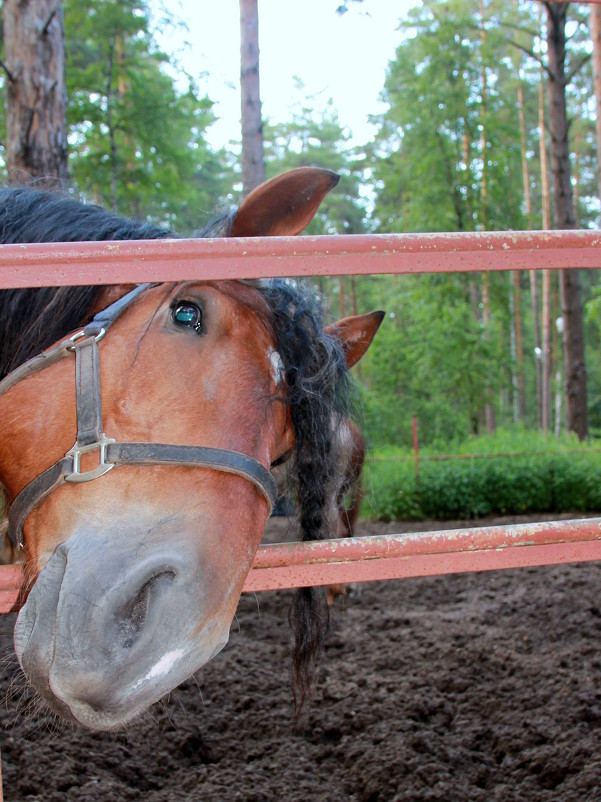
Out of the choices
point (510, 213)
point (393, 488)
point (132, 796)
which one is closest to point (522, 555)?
point (132, 796)

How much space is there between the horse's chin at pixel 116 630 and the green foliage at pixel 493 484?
33.1ft

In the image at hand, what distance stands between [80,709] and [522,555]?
1124 mm

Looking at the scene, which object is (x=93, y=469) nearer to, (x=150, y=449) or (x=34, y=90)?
(x=150, y=449)

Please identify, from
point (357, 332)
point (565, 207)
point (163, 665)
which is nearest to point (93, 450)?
point (163, 665)

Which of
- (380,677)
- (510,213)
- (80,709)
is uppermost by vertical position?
(510,213)

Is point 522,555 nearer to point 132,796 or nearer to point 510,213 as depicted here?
point 132,796

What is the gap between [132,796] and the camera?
251 cm

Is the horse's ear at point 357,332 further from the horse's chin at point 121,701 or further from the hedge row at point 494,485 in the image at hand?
the hedge row at point 494,485

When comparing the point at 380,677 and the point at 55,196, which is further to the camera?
the point at 380,677

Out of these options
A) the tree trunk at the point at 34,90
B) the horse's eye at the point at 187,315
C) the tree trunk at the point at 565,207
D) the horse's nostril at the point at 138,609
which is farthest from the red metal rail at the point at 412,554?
the tree trunk at the point at 565,207

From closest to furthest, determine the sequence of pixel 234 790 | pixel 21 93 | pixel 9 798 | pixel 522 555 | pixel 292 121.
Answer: pixel 522 555 → pixel 9 798 → pixel 234 790 → pixel 21 93 → pixel 292 121

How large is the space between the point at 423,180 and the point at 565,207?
13.0 feet

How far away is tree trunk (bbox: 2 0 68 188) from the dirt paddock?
3.74 meters

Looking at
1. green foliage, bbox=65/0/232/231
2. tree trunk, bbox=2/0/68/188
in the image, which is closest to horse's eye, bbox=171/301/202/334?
tree trunk, bbox=2/0/68/188
